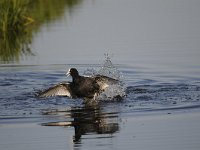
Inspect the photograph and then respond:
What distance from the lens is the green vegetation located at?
20219 millimetres

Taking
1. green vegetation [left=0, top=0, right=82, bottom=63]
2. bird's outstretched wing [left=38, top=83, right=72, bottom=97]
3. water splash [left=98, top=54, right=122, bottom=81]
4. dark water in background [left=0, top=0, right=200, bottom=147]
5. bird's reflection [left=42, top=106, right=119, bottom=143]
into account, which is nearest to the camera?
bird's reflection [left=42, top=106, right=119, bottom=143]

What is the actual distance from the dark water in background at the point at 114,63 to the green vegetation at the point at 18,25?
1.05 feet

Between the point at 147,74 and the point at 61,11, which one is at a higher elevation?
the point at 61,11

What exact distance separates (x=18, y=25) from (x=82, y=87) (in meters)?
9.74

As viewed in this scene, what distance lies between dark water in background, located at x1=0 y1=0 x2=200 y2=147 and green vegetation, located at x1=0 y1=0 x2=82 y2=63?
320mm

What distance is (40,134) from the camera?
36.5 ft

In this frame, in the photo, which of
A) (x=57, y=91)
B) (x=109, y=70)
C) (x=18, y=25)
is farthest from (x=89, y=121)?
(x=18, y=25)

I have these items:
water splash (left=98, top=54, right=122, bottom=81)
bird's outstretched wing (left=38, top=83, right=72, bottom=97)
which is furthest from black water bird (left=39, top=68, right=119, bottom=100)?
water splash (left=98, top=54, right=122, bottom=81)

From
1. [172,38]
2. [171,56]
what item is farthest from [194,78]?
[172,38]

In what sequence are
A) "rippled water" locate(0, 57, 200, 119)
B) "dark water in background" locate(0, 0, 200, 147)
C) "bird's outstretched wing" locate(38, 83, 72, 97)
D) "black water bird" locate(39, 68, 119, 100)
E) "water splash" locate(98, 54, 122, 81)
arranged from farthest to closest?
"water splash" locate(98, 54, 122, 81)
"bird's outstretched wing" locate(38, 83, 72, 97)
"black water bird" locate(39, 68, 119, 100)
"rippled water" locate(0, 57, 200, 119)
"dark water in background" locate(0, 0, 200, 147)

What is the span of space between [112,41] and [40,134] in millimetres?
9226

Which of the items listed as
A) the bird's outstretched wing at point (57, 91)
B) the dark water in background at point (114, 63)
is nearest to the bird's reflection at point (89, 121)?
the dark water in background at point (114, 63)

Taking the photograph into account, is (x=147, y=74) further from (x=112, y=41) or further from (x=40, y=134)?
(x=40, y=134)

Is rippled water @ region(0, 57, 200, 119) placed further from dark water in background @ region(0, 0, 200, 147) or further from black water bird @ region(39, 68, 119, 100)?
black water bird @ region(39, 68, 119, 100)
